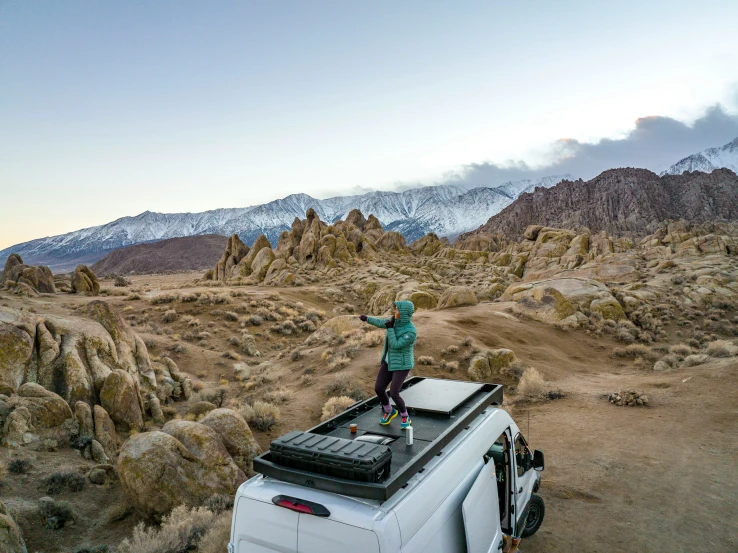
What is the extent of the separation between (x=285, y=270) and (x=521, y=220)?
130 meters

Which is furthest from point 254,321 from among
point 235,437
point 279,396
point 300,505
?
point 300,505

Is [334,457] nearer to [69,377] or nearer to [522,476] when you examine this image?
[522,476]

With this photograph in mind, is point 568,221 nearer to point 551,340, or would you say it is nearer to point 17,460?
point 551,340

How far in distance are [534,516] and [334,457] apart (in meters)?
5.10

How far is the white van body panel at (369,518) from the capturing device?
3.16 m

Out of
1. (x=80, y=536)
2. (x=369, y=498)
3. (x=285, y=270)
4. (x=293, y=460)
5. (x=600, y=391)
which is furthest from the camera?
(x=285, y=270)

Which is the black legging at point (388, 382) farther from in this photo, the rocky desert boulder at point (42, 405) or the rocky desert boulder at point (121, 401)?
the rocky desert boulder at point (121, 401)

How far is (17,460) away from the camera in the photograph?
8234 millimetres

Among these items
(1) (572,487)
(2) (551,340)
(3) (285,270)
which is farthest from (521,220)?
(1) (572,487)

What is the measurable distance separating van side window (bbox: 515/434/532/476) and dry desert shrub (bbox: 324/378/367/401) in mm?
8527

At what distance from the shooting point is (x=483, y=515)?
14.5ft

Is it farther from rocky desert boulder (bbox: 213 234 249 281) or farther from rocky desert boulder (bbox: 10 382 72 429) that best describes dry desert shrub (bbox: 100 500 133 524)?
rocky desert boulder (bbox: 213 234 249 281)

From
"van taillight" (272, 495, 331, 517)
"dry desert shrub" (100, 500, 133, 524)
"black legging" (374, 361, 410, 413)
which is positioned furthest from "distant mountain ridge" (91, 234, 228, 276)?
"van taillight" (272, 495, 331, 517)

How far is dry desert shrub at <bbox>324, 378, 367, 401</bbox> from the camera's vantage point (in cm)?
1442
